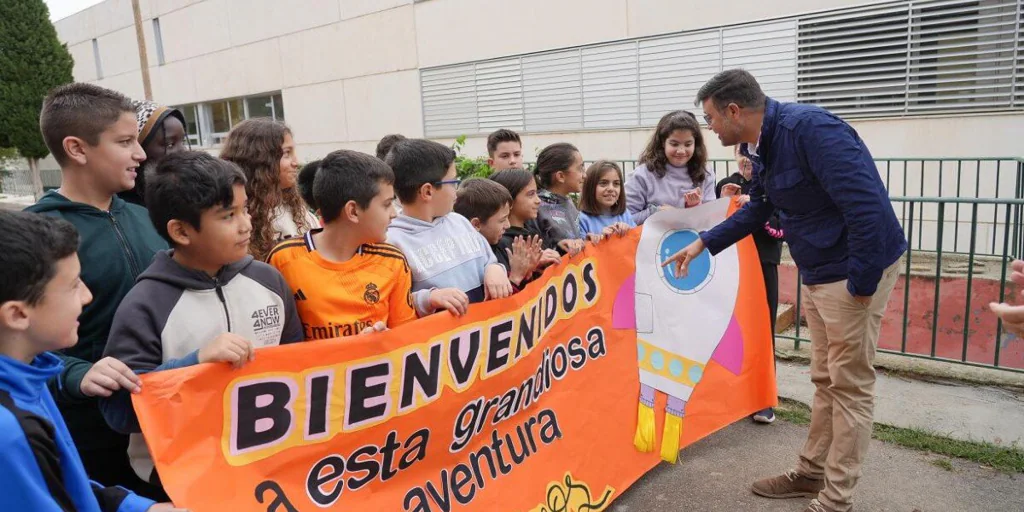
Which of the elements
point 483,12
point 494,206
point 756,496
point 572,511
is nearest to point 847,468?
point 756,496

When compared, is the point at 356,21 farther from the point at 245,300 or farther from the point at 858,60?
the point at 245,300

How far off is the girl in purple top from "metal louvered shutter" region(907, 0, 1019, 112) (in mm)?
6200

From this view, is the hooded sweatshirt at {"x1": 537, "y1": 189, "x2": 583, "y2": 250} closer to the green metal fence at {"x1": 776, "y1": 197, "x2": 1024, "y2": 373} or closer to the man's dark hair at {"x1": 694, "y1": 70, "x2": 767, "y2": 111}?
the man's dark hair at {"x1": 694, "y1": 70, "x2": 767, "y2": 111}

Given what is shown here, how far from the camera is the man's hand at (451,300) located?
2.62 m

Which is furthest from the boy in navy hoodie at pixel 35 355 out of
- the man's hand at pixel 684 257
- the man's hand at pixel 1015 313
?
the man's hand at pixel 684 257

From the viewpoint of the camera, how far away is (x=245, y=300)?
2201 mm

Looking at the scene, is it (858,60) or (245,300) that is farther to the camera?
(858,60)

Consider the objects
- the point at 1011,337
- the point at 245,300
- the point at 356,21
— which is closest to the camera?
the point at 245,300

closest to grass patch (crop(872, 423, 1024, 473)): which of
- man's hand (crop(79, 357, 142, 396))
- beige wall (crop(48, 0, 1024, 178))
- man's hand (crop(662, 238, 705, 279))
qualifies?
man's hand (crop(662, 238, 705, 279))

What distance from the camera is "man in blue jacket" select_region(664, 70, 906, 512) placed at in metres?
2.98

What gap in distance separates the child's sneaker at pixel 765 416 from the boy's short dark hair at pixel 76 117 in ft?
12.9

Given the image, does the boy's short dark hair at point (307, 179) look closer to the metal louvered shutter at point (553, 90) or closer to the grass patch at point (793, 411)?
the grass patch at point (793, 411)

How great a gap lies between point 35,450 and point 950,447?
4420 mm

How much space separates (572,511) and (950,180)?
8.42 meters
